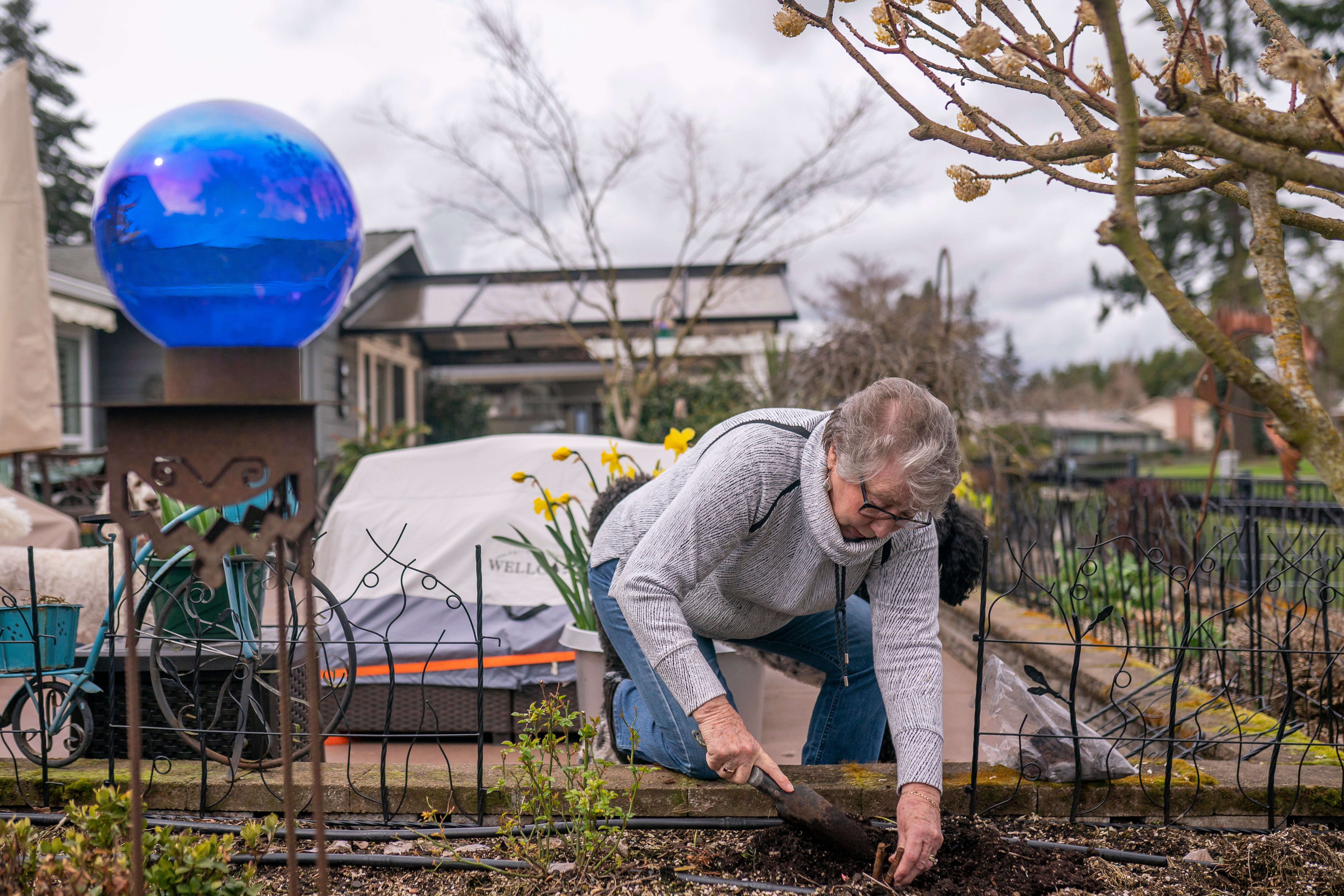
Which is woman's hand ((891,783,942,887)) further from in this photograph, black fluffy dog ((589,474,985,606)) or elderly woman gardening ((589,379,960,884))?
black fluffy dog ((589,474,985,606))

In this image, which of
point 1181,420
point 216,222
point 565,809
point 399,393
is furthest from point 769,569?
point 1181,420

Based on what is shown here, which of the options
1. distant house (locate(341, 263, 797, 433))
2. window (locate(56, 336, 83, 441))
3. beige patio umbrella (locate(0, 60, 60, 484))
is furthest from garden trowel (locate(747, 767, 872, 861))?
window (locate(56, 336, 83, 441))

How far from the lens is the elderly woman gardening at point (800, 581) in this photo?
1.81m

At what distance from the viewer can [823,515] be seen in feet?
6.30

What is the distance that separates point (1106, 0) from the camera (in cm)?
116

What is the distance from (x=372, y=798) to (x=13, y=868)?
33.0 inches

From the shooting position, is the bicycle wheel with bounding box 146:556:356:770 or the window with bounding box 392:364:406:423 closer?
the bicycle wheel with bounding box 146:556:356:770

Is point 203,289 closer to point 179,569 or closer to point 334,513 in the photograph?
point 179,569

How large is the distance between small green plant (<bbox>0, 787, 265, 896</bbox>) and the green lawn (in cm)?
1353

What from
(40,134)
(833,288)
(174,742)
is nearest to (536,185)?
(174,742)

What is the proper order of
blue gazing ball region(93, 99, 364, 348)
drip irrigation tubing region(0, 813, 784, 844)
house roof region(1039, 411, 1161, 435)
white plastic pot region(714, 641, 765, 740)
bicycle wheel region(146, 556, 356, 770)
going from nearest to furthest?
blue gazing ball region(93, 99, 364, 348), drip irrigation tubing region(0, 813, 784, 844), bicycle wheel region(146, 556, 356, 770), white plastic pot region(714, 641, 765, 740), house roof region(1039, 411, 1161, 435)

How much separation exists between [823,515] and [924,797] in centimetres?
62

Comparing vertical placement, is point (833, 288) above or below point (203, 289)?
above

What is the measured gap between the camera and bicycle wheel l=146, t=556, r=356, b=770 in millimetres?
2381
